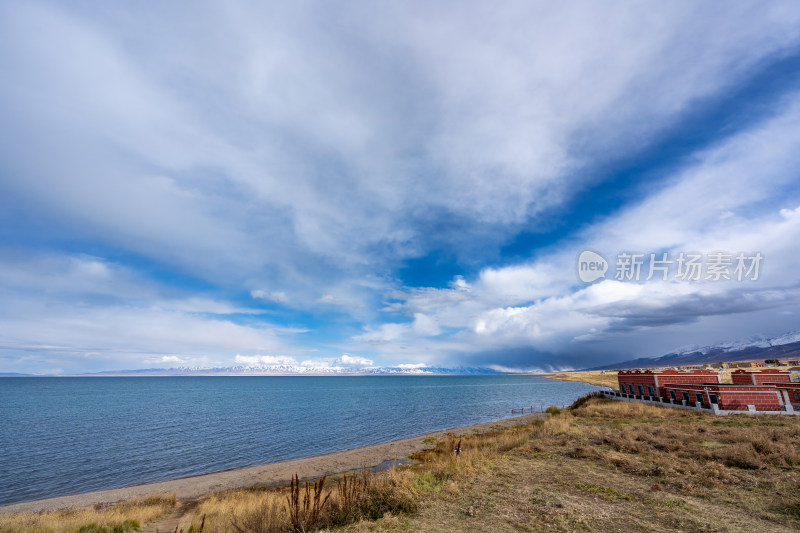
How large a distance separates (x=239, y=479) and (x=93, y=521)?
12190mm

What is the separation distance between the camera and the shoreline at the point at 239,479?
21.4 meters

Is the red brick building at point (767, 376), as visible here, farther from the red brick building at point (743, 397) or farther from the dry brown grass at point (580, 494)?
the dry brown grass at point (580, 494)

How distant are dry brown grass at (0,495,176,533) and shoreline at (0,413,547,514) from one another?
366 centimetres

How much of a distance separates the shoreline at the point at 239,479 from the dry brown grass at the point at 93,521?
12.0 feet

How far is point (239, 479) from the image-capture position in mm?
25484

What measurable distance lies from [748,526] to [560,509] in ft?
14.3

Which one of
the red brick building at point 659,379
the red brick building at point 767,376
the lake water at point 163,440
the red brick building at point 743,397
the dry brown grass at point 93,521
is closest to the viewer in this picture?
the dry brown grass at point 93,521

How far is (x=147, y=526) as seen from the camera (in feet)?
51.9

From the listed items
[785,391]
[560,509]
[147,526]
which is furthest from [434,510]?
[785,391]

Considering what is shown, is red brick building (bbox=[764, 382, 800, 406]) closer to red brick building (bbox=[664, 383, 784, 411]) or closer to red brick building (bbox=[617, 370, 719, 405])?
red brick building (bbox=[664, 383, 784, 411])

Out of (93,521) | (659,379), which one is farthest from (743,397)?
(93,521)

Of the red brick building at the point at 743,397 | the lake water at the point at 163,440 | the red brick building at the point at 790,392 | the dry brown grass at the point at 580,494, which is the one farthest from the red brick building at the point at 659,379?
the dry brown grass at the point at 580,494

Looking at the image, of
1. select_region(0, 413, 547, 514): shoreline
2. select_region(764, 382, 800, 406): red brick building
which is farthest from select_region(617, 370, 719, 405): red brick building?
select_region(0, 413, 547, 514): shoreline

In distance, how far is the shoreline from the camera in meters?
21.4
